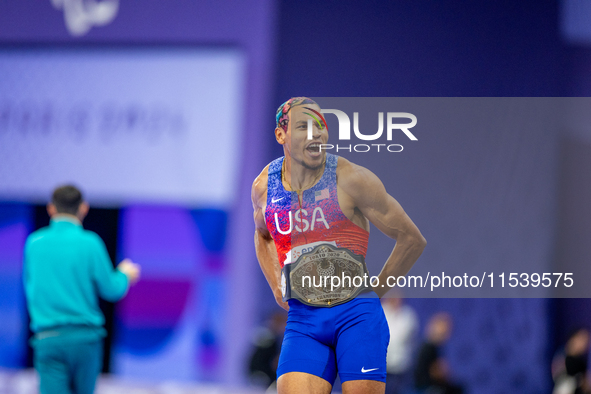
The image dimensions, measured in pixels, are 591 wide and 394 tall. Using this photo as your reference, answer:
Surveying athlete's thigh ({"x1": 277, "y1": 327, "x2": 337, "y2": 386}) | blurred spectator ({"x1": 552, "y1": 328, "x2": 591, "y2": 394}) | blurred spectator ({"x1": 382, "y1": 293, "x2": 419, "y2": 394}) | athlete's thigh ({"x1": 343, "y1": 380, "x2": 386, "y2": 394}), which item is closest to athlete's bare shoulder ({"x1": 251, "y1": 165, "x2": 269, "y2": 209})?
athlete's thigh ({"x1": 277, "y1": 327, "x2": 337, "y2": 386})

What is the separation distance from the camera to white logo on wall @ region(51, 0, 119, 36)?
8.39 meters


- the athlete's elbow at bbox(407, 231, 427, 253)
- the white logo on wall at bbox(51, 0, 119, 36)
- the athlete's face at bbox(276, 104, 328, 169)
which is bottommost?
the athlete's elbow at bbox(407, 231, 427, 253)

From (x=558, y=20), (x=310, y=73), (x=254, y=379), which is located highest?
(x=558, y=20)

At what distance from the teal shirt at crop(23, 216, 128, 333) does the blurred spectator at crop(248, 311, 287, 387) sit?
10.4 ft

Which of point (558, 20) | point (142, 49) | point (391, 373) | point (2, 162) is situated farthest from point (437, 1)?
point (2, 162)

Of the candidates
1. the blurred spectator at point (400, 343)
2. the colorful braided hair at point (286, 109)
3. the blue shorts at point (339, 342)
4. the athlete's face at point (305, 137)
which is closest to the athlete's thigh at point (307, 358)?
the blue shorts at point (339, 342)

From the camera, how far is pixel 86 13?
8.45 m

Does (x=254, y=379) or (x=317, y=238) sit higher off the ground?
(x=317, y=238)

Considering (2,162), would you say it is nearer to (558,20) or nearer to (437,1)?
(437,1)

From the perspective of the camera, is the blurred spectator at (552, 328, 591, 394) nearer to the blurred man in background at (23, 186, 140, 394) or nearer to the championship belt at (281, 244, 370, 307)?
the championship belt at (281, 244, 370, 307)

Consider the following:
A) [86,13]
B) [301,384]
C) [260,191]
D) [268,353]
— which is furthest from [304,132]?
[86,13]

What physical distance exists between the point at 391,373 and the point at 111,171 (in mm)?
4595

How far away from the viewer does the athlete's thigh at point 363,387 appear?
8.23ft

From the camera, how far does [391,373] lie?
6.02m
